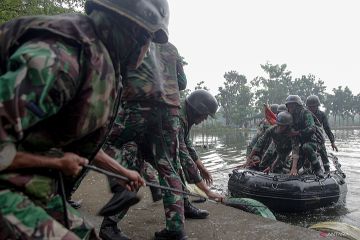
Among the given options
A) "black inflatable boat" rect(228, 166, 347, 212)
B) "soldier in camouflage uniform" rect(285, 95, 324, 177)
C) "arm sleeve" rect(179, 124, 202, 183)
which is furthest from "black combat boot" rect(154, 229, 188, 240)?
"soldier in camouflage uniform" rect(285, 95, 324, 177)

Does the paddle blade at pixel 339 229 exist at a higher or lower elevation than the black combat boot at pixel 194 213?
lower

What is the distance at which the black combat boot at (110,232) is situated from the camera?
3533 millimetres

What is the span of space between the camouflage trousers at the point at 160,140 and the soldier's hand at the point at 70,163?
6.39 ft

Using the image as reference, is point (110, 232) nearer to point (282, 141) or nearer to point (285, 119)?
Answer: point (285, 119)

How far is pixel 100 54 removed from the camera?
1623 millimetres

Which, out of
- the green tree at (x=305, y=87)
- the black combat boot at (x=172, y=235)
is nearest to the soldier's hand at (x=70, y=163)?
the black combat boot at (x=172, y=235)

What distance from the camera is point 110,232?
3.57 m

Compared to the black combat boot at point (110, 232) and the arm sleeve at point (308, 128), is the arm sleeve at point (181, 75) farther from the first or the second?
the arm sleeve at point (308, 128)

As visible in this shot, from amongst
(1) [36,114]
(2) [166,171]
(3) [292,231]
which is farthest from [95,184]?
(1) [36,114]

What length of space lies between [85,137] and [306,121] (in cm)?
825

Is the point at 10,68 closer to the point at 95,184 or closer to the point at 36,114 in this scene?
the point at 36,114

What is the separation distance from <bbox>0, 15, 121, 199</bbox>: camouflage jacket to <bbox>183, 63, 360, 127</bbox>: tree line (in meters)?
61.8

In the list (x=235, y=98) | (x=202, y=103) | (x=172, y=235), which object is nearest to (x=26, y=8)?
(x=202, y=103)

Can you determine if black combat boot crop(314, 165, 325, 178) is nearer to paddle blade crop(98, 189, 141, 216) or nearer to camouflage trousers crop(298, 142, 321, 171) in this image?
camouflage trousers crop(298, 142, 321, 171)
